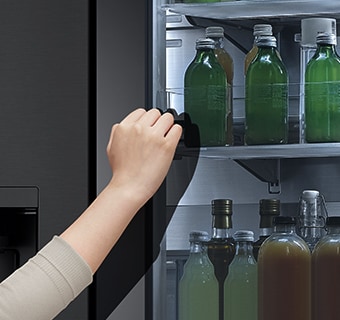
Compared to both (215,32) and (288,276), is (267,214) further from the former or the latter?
(215,32)

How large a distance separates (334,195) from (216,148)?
23 cm

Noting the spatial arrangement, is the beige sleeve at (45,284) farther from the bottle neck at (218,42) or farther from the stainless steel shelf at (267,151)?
the bottle neck at (218,42)

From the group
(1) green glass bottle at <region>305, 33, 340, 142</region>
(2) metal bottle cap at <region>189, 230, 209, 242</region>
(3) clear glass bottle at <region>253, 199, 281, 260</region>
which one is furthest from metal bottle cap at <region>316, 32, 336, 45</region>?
(2) metal bottle cap at <region>189, 230, 209, 242</region>

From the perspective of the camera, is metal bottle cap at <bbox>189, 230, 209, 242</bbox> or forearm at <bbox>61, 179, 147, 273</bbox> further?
metal bottle cap at <bbox>189, 230, 209, 242</bbox>

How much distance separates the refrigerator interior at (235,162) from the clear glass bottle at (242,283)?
0.03 metres

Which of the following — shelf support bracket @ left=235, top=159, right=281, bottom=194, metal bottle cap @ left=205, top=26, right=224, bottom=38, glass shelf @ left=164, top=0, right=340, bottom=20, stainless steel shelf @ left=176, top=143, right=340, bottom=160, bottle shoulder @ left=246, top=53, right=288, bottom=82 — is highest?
glass shelf @ left=164, top=0, right=340, bottom=20

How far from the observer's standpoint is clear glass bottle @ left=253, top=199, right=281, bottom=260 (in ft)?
6.23

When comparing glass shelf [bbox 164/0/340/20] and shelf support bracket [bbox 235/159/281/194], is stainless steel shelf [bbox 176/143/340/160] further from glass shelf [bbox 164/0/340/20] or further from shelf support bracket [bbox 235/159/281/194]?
glass shelf [bbox 164/0/340/20]

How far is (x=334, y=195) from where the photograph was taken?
1883 millimetres

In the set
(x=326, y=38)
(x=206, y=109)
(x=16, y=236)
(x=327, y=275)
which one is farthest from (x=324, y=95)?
(x=16, y=236)

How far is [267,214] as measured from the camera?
6.25 feet

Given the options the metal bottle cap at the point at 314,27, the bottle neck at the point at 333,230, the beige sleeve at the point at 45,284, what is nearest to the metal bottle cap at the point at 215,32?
the metal bottle cap at the point at 314,27

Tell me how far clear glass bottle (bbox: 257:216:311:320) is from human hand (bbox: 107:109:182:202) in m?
0.27

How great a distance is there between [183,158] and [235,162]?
97mm
